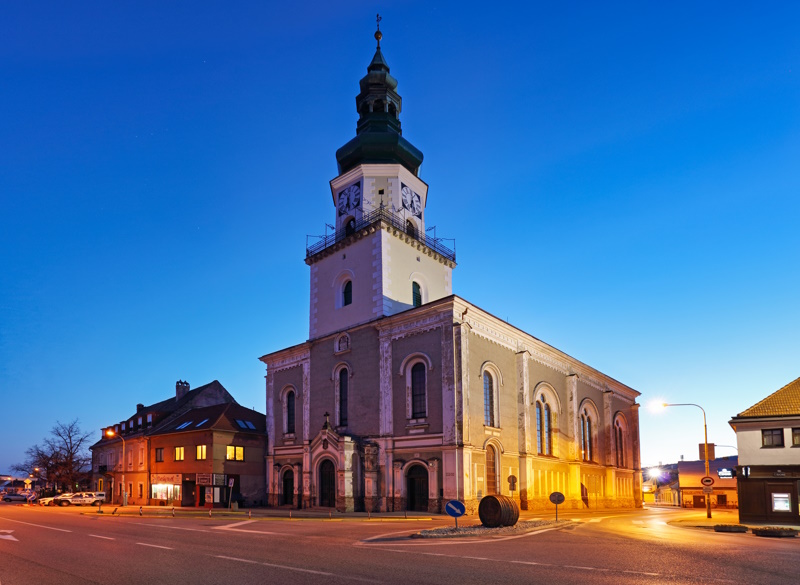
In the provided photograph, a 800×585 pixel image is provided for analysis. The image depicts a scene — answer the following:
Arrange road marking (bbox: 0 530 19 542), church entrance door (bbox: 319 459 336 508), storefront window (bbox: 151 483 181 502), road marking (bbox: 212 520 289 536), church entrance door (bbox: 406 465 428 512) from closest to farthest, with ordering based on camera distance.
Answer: road marking (bbox: 0 530 19 542) → road marking (bbox: 212 520 289 536) → church entrance door (bbox: 406 465 428 512) → church entrance door (bbox: 319 459 336 508) → storefront window (bbox: 151 483 181 502)

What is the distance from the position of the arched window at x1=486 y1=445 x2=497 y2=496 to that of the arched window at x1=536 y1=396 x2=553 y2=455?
6397 mm

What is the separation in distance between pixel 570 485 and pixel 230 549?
32.2m

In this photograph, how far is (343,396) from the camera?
3941 centimetres

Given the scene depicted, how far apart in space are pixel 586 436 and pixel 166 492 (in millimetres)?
34064

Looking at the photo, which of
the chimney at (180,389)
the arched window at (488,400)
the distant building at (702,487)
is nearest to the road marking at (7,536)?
the arched window at (488,400)

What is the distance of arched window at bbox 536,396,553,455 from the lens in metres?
41.4

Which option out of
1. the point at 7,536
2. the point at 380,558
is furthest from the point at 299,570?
the point at 7,536

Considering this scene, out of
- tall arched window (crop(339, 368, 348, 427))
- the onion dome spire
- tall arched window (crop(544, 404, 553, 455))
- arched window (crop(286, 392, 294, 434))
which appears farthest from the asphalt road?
the onion dome spire

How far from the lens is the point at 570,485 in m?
43.6

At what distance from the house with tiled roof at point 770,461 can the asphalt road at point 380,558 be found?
27.1ft

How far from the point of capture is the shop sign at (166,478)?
1943 inches

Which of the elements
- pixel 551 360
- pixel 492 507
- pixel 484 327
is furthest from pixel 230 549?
pixel 551 360

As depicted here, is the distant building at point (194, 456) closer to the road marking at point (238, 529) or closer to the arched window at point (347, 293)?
the arched window at point (347, 293)

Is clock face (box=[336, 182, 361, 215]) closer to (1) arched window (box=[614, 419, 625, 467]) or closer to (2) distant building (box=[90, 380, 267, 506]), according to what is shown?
(2) distant building (box=[90, 380, 267, 506])
